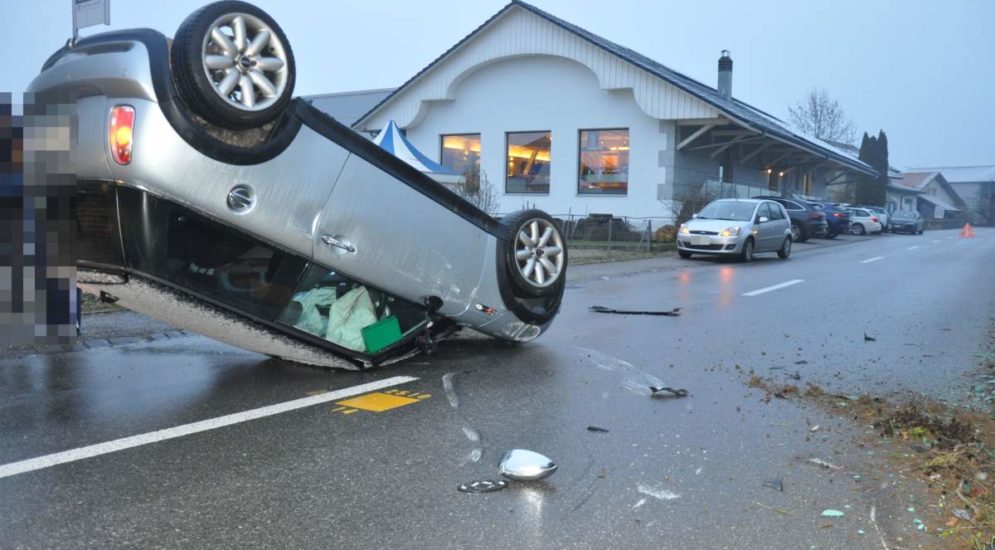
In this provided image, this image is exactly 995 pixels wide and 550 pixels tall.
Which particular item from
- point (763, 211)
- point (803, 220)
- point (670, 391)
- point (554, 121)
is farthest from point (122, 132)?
point (803, 220)

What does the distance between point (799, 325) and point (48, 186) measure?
7585 millimetres

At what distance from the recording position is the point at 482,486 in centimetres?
368

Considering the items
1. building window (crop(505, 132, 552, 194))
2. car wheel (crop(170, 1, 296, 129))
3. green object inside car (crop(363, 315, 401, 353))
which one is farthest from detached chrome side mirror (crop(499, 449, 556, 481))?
building window (crop(505, 132, 552, 194))

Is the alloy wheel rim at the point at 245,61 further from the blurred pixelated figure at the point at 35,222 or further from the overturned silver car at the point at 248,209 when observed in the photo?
the blurred pixelated figure at the point at 35,222

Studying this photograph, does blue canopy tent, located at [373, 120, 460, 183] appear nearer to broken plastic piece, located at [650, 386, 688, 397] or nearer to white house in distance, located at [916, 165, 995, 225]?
broken plastic piece, located at [650, 386, 688, 397]

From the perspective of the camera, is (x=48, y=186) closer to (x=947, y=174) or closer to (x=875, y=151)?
(x=875, y=151)

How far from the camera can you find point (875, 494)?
366 cm

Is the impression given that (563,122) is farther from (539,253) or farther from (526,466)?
(526,466)

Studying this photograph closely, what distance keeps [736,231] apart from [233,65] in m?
16.3

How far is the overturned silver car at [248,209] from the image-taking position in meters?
4.10

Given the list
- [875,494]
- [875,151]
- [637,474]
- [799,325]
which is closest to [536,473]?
[637,474]

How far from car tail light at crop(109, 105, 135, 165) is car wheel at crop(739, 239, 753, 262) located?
1693cm

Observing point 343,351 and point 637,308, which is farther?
point 637,308

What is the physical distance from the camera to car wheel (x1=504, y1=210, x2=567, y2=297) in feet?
20.9
